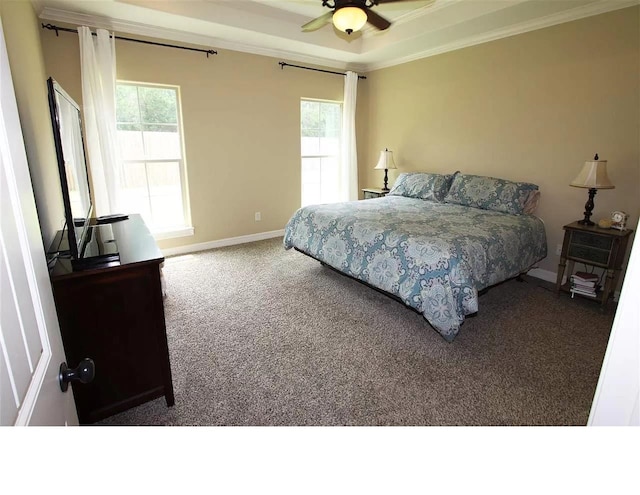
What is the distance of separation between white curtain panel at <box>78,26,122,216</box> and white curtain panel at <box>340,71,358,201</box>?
305cm

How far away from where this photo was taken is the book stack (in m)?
3.04

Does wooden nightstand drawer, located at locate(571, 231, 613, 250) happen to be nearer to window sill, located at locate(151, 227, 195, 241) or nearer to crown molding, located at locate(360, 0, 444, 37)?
crown molding, located at locate(360, 0, 444, 37)

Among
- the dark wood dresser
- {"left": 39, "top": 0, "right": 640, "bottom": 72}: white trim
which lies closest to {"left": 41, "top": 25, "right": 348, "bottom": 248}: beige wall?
{"left": 39, "top": 0, "right": 640, "bottom": 72}: white trim

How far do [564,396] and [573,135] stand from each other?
102 inches

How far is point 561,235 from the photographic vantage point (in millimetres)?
3539

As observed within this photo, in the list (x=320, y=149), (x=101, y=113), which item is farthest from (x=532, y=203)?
(x=101, y=113)

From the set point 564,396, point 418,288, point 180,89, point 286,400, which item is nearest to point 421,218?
point 418,288

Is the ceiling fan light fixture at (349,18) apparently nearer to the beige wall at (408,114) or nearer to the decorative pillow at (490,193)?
the beige wall at (408,114)

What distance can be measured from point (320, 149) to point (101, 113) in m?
2.93

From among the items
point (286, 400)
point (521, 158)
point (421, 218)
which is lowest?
point (286, 400)

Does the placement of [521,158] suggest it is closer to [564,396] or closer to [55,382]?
[564,396]

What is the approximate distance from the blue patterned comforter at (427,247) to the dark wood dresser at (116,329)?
5.34 ft

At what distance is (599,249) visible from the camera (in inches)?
116
